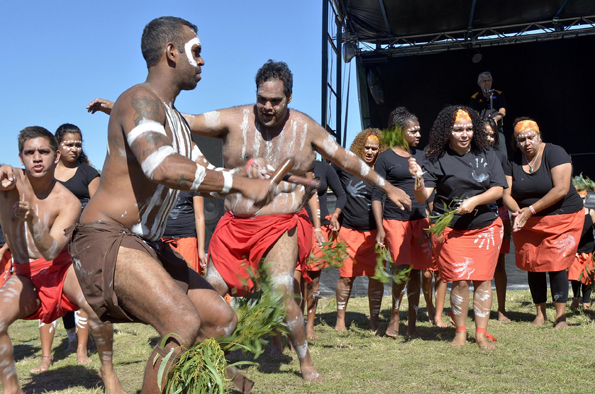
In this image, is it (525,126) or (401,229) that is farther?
(525,126)

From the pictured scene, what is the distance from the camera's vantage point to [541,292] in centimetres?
555

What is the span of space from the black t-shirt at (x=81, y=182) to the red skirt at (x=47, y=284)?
4.25 feet

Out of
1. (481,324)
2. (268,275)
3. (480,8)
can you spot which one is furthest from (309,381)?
(480,8)

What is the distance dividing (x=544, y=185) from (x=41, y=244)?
4.29 m

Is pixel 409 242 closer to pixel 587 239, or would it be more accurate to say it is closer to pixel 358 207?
pixel 358 207

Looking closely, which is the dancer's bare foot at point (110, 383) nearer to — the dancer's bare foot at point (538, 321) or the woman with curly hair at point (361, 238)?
the woman with curly hair at point (361, 238)

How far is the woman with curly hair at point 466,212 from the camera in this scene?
462 cm

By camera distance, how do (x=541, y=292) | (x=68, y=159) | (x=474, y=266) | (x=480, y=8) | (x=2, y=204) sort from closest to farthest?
(x=2, y=204)
(x=474, y=266)
(x=68, y=159)
(x=541, y=292)
(x=480, y=8)

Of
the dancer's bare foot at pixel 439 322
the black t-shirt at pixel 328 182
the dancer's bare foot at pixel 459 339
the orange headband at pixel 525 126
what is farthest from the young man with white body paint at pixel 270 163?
the orange headband at pixel 525 126

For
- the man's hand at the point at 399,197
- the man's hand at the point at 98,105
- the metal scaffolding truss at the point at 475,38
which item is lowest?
the man's hand at the point at 399,197

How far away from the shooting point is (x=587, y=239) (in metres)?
5.96

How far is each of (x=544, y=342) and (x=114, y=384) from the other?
3428 mm

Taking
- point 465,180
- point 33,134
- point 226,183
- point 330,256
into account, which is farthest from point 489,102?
point 226,183

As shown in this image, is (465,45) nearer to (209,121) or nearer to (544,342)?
(544,342)
